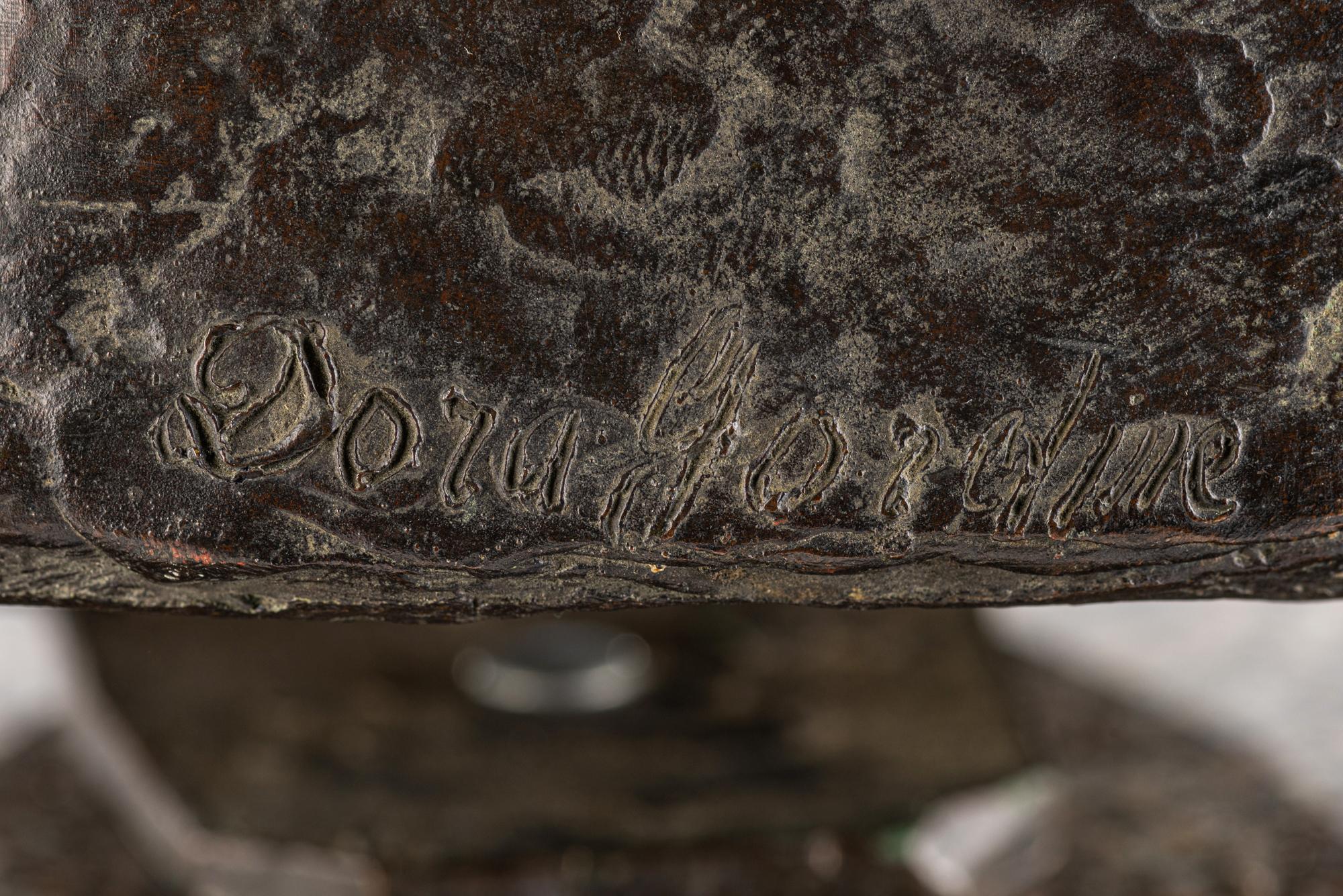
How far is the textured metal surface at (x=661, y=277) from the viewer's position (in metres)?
0.71

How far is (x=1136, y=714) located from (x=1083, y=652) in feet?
0.79

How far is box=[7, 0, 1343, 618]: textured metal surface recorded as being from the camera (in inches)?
27.8

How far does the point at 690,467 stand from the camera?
0.74m

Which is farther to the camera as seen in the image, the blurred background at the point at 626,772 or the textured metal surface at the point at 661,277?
the blurred background at the point at 626,772

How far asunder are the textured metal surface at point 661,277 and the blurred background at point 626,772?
0.77 m

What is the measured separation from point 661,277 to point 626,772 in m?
Answer: 1.01

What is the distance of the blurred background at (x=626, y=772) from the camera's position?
1572mm
